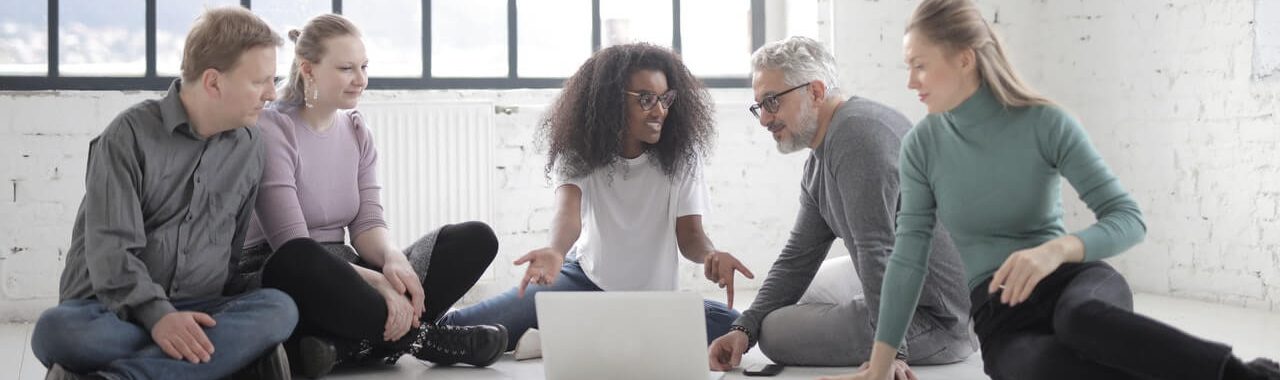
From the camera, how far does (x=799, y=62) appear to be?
3000 millimetres

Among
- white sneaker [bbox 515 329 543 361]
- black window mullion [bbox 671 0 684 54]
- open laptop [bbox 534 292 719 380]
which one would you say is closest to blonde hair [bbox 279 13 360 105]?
white sneaker [bbox 515 329 543 361]

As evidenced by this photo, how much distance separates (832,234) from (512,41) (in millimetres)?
2598

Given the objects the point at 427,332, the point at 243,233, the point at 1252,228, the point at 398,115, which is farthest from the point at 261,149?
the point at 1252,228

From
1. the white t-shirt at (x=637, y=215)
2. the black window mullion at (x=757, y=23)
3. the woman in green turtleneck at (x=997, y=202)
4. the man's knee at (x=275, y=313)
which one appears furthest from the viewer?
the black window mullion at (x=757, y=23)

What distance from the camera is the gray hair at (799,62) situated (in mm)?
3002

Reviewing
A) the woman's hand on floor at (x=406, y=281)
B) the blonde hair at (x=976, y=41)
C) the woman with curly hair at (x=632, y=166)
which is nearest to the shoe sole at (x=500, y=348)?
the woman with curly hair at (x=632, y=166)

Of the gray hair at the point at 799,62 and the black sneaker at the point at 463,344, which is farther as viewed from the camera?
the black sneaker at the point at 463,344

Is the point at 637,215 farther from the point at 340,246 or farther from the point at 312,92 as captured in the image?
the point at 312,92

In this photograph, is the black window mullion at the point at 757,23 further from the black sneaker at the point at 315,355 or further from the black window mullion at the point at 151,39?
the black sneaker at the point at 315,355

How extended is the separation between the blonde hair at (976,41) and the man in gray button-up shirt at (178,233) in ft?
4.67

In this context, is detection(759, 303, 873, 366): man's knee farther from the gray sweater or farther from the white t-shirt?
the white t-shirt

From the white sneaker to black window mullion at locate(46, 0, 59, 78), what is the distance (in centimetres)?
253

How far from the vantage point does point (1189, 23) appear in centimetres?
502

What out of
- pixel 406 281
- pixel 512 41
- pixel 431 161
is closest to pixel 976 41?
pixel 406 281
